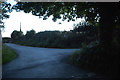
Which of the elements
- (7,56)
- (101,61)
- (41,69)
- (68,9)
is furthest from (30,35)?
(101,61)

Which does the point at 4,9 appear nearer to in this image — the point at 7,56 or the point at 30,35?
the point at 7,56

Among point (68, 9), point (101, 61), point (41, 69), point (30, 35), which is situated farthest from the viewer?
point (30, 35)

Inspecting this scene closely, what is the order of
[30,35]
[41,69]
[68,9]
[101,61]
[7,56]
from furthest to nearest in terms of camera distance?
[30,35], [7,56], [68,9], [41,69], [101,61]

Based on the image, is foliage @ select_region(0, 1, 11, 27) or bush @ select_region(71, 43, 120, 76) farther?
foliage @ select_region(0, 1, 11, 27)

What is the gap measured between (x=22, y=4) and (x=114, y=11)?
5.19 meters

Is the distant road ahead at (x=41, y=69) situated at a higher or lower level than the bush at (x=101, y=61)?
lower

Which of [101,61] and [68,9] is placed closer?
[101,61]

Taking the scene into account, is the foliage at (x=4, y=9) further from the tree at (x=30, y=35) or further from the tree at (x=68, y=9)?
the tree at (x=30, y=35)

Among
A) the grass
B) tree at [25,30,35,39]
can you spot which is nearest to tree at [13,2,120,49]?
the grass

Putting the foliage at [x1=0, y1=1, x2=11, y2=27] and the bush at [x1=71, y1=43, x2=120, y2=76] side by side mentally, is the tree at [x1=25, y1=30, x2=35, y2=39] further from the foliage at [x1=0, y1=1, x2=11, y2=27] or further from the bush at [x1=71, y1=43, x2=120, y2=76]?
the bush at [x1=71, y1=43, x2=120, y2=76]

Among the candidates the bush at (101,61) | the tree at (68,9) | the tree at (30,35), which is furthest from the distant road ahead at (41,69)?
the tree at (30,35)

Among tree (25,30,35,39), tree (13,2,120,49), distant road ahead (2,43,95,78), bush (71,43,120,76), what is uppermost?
tree (13,2,120,49)

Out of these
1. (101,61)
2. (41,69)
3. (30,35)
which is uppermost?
(30,35)

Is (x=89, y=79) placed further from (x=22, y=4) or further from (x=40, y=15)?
(x=22, y=4)
